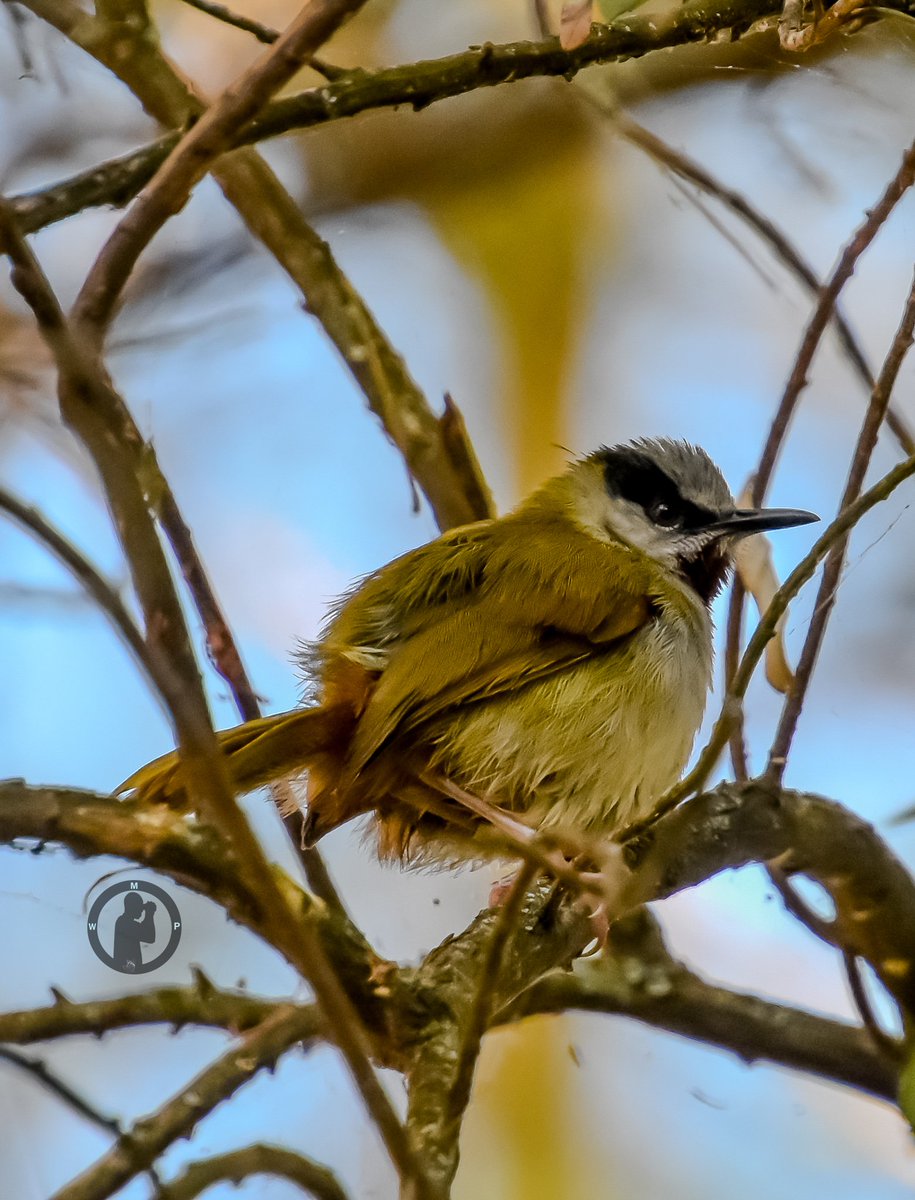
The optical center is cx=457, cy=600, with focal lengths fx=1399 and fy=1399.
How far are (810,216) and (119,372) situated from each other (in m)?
1.19

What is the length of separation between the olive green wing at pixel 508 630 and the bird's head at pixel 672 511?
0.17 metres

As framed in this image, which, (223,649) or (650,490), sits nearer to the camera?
(223,649)

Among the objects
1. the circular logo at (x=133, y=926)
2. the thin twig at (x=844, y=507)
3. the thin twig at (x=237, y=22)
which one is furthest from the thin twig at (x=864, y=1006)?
the thin twig at (x=237, y=22)

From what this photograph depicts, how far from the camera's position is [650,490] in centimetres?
234

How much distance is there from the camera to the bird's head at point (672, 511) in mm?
2262

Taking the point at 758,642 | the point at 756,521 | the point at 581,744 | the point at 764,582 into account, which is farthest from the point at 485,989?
the point at 756,521

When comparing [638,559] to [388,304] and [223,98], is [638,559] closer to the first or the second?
[388,304]

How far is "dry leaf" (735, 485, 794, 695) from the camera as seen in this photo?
190cm

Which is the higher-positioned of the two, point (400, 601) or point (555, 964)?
point (400, 601)

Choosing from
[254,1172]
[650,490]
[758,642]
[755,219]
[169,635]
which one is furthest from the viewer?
[650,490]

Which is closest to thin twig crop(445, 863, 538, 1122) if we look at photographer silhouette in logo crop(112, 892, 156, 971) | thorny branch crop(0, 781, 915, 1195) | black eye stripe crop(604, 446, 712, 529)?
thorny branch crop(0, 781, 915, 1195)

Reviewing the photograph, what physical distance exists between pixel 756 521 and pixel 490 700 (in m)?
0.57

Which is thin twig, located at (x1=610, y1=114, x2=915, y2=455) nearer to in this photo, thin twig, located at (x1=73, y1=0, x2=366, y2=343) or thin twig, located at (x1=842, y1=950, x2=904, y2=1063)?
thin twig, located at (x1=842, y1=950, x2=904, y2=1063)

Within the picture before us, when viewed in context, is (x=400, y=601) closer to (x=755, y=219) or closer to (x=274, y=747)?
(x=274, y=747)
